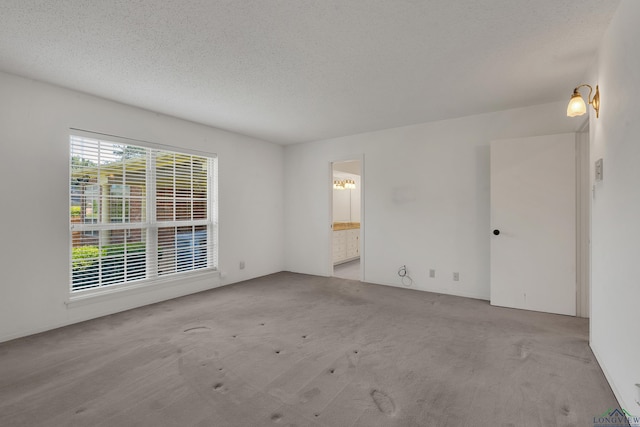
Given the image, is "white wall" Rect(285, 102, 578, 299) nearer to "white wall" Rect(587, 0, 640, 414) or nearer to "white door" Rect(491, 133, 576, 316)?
"white door" Rect(491, 133, 576, 316)

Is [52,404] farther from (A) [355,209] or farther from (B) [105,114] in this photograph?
(A) [355,209]

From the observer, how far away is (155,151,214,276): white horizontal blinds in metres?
4.24

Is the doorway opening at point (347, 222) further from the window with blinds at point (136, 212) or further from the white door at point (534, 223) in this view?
the window with blinds at point (136, 212)

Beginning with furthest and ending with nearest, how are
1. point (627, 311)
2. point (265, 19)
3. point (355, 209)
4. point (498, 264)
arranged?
point (355, 209)
point (498, 264)
point (265, 19)
point (627, 311)

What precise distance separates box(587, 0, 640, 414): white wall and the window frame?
15.3 feet

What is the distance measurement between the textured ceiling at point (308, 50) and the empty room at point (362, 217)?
22 mm

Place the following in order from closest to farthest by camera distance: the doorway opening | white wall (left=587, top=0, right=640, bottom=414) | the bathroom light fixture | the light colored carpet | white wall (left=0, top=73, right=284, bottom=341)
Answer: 1. white wall (left=587, top=0, right=640, bottom=414)
2. the light colored carpet
3. white wall (left=0, top=73, right=284, bottom=341)
4. the doorway opening
5. the bathroom light fixture

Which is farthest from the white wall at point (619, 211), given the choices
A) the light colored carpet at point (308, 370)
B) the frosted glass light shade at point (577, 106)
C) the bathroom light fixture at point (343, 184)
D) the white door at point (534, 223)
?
the bathroom light fixture at point (343, 184)

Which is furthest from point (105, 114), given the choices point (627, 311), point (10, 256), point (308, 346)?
point (627, 311)

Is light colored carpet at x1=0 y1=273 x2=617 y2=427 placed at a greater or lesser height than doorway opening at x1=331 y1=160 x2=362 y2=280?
lesser

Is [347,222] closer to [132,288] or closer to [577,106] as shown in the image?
[132,288]

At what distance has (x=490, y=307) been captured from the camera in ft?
12.6

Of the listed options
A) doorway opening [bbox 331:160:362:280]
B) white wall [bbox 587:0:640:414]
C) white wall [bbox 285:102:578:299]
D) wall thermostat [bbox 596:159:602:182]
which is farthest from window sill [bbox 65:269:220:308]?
wall thermostat [bbox 596:159:602:182]

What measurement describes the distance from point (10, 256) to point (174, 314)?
5.42ft
